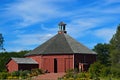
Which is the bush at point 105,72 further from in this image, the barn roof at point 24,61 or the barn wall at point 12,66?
the barn wall at point 12,66

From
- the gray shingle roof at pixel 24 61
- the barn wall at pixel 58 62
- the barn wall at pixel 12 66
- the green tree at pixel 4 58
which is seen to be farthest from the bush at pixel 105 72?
the green tree at pixel 4 58

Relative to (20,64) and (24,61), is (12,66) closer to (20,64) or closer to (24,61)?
(20,64)

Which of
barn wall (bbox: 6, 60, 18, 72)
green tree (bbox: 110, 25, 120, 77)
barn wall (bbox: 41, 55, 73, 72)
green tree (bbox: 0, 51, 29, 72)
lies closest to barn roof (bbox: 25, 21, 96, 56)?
barn wall (bbox: 41, 55, 73, 72)

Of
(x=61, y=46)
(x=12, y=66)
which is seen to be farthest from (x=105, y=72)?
(x=12, y=66)

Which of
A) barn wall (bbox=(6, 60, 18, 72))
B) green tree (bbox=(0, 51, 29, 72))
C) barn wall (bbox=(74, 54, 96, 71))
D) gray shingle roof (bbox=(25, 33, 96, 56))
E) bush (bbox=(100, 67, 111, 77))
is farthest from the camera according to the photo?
green tree (bbox=(0, 51, 29, 72))

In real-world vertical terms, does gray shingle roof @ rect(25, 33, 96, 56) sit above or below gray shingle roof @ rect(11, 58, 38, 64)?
above

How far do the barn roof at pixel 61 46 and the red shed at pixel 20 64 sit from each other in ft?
8.43

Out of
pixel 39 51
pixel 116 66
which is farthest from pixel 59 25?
pixel 116 66

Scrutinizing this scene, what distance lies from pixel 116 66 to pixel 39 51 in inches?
872

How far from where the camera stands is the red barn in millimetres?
73500

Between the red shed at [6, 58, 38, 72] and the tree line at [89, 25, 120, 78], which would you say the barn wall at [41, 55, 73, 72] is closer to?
the red shed at [6, 58, 38, 72]

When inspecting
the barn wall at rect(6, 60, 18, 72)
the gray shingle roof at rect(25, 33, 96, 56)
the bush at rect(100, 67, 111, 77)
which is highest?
the gray shingle roof at rect(25, 33, 96, 56)

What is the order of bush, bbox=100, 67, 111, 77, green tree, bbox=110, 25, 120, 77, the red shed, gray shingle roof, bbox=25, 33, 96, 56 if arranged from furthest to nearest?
gray shingle roof, bbox=25, 33, 96, 56, the red shed, green tree, bbox=110, 25, 120, 77, bush, bbox=100, 67, 111, 77

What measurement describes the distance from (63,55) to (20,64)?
8.91 metres
